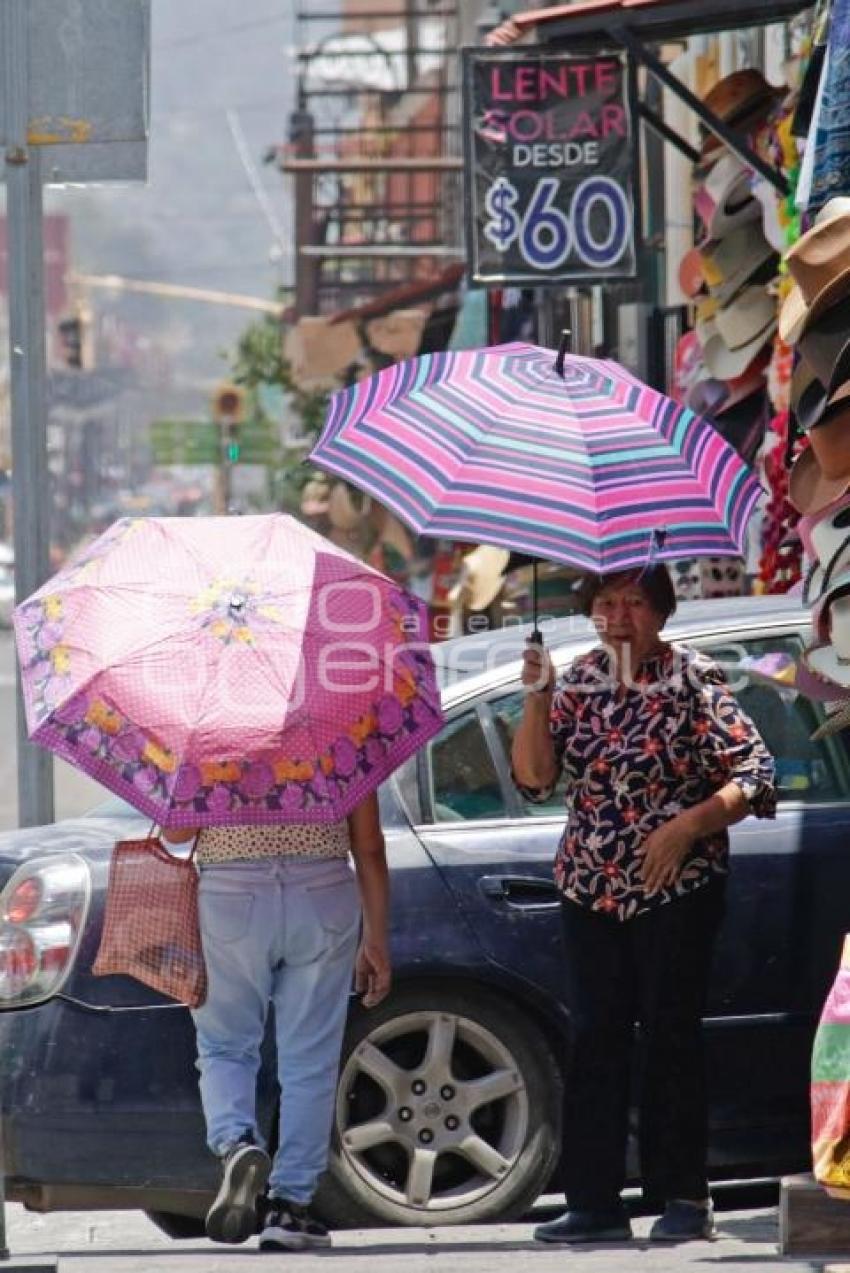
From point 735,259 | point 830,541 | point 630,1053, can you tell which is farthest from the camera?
point 735,259

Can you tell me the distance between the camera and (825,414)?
18.3 ft

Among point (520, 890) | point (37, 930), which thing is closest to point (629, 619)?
point (520, 890)

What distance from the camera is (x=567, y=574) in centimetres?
1287

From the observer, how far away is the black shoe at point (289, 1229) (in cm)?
573

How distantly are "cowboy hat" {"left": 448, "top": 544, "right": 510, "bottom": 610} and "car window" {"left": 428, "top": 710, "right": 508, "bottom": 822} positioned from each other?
7936 millimetres

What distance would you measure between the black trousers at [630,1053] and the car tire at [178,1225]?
1.46 meters

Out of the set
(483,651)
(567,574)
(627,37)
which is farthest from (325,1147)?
(567,574)

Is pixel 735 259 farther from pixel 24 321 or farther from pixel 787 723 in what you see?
pixel 24 321

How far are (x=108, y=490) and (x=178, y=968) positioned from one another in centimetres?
17427

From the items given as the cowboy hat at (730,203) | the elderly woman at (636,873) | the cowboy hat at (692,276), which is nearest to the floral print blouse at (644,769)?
the elderly woman at (636,873)

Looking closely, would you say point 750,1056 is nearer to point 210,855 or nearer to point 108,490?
point 210,855

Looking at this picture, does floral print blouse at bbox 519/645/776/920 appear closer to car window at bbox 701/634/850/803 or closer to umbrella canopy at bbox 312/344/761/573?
umbrella canopy at bbox 312/344/761/573

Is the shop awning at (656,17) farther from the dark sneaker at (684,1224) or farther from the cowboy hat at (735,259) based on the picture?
the dark sneaker at (684,1224)

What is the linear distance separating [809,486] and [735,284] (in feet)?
13.6
